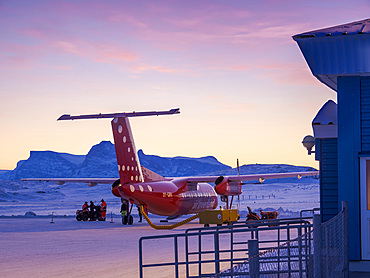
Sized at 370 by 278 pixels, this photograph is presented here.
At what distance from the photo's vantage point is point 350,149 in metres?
11.9

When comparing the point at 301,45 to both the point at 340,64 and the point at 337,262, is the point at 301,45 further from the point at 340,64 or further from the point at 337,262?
the point at 337,262

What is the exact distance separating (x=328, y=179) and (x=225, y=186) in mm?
28964

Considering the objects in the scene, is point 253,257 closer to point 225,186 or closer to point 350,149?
point 350,149

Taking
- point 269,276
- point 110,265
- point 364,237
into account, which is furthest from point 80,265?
point 364,237

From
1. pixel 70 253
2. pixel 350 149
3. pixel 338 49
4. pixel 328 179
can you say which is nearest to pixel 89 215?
pixel 70 253

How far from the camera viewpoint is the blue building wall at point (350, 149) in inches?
462

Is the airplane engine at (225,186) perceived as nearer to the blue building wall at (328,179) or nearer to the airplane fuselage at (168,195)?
the airplane fuselage at (168,195)

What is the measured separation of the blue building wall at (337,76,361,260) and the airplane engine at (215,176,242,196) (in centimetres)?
2987

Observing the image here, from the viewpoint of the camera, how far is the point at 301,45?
11703 millimetres

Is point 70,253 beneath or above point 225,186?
beneath

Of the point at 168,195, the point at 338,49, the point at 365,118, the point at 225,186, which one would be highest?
the point at 338,49

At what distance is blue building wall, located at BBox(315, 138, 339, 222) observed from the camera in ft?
42.5

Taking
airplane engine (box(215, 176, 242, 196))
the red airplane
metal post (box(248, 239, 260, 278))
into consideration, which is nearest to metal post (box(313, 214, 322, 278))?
metal post (box(248, 239, 260, 278))

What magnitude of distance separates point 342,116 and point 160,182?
28.6m
